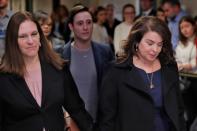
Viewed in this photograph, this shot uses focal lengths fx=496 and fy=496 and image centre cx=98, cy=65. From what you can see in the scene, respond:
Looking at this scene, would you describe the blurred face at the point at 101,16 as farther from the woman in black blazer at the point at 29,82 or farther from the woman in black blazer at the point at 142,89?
the woman in black blazer at the point at 29,82

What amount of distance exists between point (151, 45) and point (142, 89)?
32cm

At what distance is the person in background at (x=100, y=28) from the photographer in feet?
29.1

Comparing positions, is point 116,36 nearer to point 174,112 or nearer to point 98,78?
point 98,78

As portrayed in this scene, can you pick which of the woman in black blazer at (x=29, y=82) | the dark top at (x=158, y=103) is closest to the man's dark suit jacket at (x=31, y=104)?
the woman in black blazer at (x=29, y=82)

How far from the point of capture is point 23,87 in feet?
10.7

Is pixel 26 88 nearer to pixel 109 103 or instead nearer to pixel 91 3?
pixel 109 103

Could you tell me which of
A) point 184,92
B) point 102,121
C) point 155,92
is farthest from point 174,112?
point 184,92

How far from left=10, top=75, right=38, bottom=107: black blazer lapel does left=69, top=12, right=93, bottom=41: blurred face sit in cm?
117

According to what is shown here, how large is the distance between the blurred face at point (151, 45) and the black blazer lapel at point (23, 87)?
0.87 meters

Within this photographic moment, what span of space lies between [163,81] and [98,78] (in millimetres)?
Result: 902

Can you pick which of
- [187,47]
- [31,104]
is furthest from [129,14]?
[31,104]

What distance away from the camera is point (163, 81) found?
359 cm

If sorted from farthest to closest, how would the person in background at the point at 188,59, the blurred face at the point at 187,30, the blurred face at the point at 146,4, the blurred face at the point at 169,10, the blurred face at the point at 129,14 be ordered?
the blurred face at the point at 146,4 < the blurred face at the point at 129,14 < the blurred face at the point at 169,10 < the blurred face at the point at 187,30 < the person in background at the point at 188,59

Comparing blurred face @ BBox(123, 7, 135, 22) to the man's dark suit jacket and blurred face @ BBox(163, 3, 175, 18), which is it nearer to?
blurred face @ BBox(163, 3, 175, 18)
